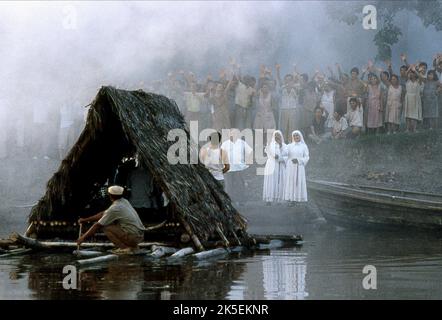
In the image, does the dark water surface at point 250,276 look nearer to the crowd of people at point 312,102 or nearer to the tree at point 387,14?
the crowd of people at point 312,102

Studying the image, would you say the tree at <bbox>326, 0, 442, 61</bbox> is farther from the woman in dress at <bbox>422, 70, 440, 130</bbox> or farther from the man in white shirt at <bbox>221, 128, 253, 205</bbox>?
the man in white shirt at <bbox>221, 128, 253, 205</bbox>

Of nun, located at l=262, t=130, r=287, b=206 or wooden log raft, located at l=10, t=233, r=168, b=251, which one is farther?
nun, located at l=262, t=130, r=287, b=206

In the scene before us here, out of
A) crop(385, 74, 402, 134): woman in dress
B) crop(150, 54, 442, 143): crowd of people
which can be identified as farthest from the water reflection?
crop(150, 54, 442, 143): crowd of people

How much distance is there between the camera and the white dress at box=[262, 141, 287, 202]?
24250 mm

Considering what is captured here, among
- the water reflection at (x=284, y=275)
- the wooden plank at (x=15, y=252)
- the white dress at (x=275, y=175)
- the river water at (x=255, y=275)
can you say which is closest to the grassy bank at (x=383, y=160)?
the white dress at (x=275, y=175)

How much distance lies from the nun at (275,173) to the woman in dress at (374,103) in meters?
5.12

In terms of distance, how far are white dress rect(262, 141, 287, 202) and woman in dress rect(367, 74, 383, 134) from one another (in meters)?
5.12

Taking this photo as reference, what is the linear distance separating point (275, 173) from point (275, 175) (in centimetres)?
5

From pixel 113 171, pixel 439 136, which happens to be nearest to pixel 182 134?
pixel 113 171

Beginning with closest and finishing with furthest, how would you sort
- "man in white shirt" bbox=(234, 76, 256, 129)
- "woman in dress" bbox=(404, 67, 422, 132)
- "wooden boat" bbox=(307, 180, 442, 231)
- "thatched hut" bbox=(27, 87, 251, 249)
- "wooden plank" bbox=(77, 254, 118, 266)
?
"wooden plank" bbox=(77, 254, 118, 266)
"thatched hut" bbox=(27, 87, 251, 249)
"wooden boat" bbox=(307, 180, 442, 231)
"woman in dress" bbox=(404, 67, 422, 132)
"man in white shirt" bbox=(234, 76, 256, 129)

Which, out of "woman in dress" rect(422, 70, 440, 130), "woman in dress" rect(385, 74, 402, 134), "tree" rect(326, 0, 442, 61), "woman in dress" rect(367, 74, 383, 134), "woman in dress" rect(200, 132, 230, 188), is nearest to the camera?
"woman in dress" rect(200, 132, 230, 188)

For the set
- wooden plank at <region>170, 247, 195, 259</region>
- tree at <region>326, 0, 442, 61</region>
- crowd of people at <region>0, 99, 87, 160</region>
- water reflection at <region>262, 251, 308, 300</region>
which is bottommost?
water reflection at <region>262, 251, 308, 300</region>

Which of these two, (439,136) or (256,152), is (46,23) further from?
(439,136)

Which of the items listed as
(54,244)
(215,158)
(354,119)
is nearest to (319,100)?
(354,119)
